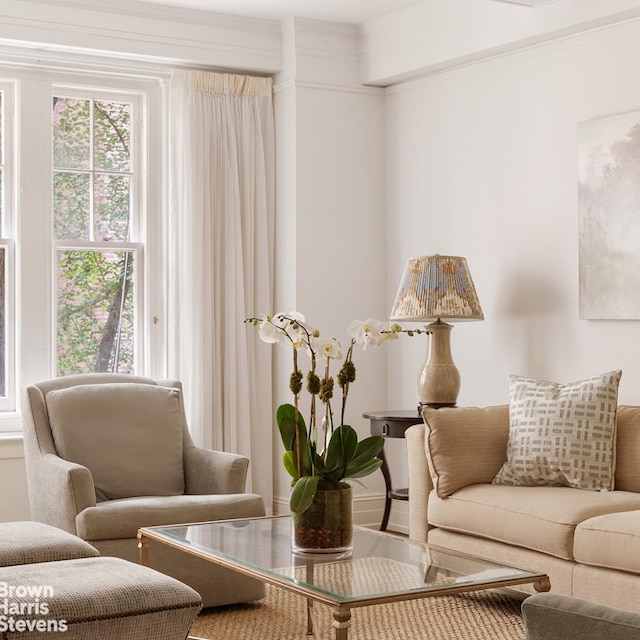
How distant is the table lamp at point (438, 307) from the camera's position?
→ 4.96 meters

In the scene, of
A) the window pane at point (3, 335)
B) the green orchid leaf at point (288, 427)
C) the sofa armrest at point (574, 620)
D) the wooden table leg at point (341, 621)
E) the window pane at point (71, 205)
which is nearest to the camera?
the sofa armrest at point (574, 620)

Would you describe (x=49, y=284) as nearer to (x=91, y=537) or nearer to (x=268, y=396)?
(x=268, y=396)

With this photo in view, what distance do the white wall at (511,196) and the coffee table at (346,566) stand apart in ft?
6.05

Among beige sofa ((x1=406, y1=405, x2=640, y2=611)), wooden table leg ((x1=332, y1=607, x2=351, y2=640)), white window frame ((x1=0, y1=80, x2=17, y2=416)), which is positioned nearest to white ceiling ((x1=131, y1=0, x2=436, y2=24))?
white window frame ((x1=0, y1=80, x2=17, y2=416))

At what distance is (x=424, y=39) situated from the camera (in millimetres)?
5578

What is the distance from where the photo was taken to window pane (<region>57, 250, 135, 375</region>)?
5574 millimetres

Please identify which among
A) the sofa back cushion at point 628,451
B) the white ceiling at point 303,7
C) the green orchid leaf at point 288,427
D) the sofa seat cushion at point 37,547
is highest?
the white ceiling at point 303,7

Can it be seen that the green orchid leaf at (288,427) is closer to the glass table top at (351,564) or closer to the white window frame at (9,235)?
the glass table top at (351,564)

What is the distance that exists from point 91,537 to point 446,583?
1.62 m

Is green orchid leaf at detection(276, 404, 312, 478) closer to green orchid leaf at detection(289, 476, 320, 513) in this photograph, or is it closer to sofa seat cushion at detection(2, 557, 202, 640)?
green orchid leaf at detection(289, 476, 320, 513)

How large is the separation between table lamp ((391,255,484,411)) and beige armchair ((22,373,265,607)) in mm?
1138

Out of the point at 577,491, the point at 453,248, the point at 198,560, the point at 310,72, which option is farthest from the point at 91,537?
the point at 310,72

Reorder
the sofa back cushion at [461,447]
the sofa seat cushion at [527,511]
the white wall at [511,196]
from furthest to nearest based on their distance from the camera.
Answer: the white wall at [511,196] < the sofa back cushion at [461,447] < the sofa seat cushion at [527,511]

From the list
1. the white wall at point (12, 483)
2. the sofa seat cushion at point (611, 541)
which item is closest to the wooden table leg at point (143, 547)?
the sofa seat cushion at point (611, 541)
